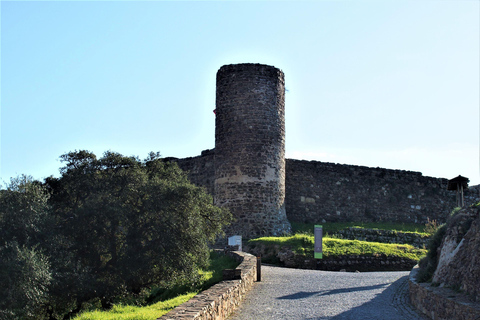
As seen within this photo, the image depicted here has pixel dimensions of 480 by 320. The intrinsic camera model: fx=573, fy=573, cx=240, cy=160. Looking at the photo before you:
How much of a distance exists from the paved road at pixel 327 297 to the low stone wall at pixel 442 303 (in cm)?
25

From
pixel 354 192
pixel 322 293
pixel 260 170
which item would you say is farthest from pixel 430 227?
pixel 322 293

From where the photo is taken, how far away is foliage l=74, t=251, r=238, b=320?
11.9 meters

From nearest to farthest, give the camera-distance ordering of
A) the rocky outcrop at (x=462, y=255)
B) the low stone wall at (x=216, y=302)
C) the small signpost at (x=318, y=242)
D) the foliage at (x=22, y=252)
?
the low stone wall at (x=216, y=302), the rocky outcrop at (x=462, y=255), the foliage at (x=22, y=252), the small signpost at (x=318, y=242)

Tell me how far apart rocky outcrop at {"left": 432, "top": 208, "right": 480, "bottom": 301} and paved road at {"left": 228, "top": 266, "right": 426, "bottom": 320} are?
3.18 ft

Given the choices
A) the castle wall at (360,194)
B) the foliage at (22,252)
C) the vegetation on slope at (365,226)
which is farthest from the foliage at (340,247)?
the foliage at (22,252)

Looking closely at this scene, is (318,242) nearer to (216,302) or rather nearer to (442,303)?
(442,303)

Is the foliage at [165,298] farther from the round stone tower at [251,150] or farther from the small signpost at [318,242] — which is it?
the round stone tower at [251,150]

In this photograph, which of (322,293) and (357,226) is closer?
(322,293)

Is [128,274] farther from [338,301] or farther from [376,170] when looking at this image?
[376,170]

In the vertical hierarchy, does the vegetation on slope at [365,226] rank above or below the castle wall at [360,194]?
below

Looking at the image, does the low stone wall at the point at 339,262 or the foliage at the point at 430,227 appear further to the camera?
the foliage at the point at 430,227

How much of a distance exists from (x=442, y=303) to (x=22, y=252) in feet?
29.3

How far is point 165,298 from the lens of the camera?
15.5 metres

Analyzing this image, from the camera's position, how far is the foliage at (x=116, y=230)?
14.0 metres
